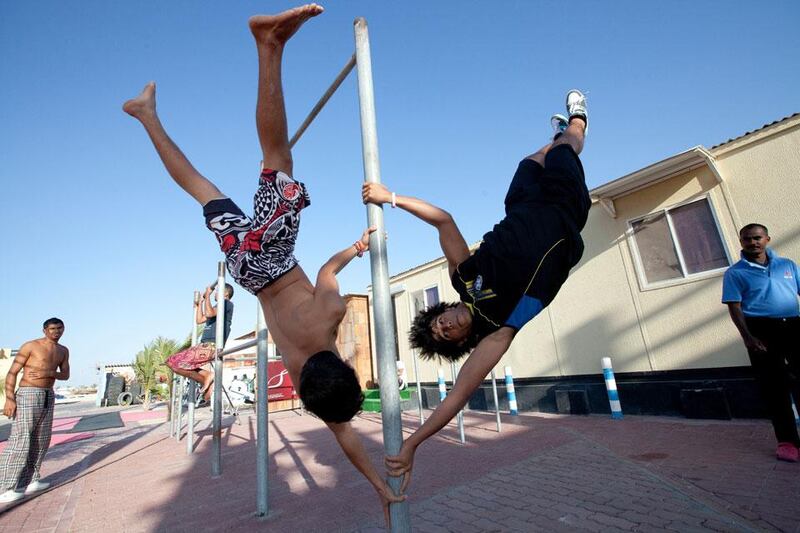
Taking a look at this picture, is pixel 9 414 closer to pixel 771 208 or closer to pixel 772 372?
pixel 772 372

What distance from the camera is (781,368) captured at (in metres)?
3.50

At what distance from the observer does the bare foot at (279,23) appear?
2043 mm

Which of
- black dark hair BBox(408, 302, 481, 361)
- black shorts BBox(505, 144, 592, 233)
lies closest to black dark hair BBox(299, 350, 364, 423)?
black dark hair BBox(408, 302, 481, 361)

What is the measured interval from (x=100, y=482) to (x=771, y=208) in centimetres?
922

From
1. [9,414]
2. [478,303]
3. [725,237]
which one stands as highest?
[725,237]

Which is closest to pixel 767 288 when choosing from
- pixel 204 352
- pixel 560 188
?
pixel 560 188

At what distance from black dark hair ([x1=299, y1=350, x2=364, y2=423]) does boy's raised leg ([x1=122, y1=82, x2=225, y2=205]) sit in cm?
134

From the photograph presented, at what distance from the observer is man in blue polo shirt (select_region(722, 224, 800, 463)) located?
137 inches

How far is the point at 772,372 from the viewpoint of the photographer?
11.6ft

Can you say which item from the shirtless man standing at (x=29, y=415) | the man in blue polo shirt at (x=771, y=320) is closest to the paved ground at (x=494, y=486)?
the shirtless man standing at (x=29, y=415)

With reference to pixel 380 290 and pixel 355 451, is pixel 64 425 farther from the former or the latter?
pixel 380 290

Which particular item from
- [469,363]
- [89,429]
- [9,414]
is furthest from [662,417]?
[89,429]

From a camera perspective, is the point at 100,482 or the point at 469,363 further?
the point at 100,482

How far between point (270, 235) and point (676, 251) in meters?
6.29
